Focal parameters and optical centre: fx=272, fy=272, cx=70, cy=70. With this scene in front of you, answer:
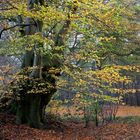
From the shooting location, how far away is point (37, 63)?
455 inches

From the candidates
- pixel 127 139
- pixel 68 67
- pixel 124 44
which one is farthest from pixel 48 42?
pixel 124 44

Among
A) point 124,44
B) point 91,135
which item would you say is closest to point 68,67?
point 91,135

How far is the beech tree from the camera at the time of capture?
8445 mm

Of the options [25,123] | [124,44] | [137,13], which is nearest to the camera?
[25,123]

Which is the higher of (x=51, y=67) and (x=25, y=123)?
(x=51, y=67)

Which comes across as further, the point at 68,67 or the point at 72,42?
the point at 72,42

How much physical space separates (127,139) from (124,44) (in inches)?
331

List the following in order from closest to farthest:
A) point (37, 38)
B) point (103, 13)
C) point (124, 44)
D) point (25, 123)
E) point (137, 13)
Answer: point (37, 38) → point (103, 13) → point (25, 123) → point (124, 44) → point (137, 13)

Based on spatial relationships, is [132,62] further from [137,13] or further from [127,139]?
[127,139]

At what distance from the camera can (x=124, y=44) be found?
17.9 meters

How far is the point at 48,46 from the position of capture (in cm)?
938

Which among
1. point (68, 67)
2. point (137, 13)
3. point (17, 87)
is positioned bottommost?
point (17, 87)

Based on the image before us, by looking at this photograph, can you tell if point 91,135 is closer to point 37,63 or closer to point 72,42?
point 37,63

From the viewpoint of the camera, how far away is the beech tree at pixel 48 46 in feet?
27.7
